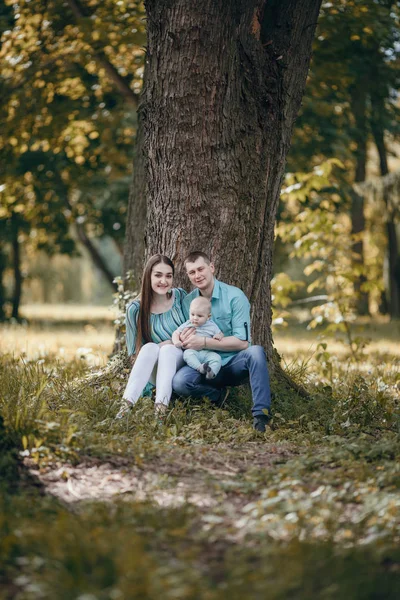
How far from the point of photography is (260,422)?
559cm

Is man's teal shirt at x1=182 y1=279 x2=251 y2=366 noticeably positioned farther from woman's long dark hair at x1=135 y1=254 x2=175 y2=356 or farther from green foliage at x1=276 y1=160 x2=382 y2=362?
green foliage at x1=276 y1=160 x2=382 y2=362

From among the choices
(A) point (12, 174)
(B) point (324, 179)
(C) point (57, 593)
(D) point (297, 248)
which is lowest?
(C) point (57, 593)

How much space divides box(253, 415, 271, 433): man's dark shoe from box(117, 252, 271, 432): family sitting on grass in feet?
0.31

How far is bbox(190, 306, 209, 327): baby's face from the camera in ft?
19.6

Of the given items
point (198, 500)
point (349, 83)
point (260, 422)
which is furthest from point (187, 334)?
point (349, 83)

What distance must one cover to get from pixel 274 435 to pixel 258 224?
2057mm

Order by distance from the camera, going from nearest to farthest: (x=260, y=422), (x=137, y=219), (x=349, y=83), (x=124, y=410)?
1. (x=260, y=422)
2. (x=124, y=410)
3. (x=137, y=219)
4. (x=349, y=83)

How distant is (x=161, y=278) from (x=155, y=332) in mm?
503

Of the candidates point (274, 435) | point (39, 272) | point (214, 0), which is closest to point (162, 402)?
point (274, 435)

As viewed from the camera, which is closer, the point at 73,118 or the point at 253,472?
the point at 253,472

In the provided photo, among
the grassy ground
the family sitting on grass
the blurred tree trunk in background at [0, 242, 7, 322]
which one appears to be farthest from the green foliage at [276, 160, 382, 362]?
the blurred tree trunk in background at [0, 242, 7, 322]

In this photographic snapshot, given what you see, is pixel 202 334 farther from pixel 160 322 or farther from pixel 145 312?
pixel 145 312

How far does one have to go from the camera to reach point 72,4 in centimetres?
1112

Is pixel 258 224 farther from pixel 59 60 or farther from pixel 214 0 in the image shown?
pixel 59 60
